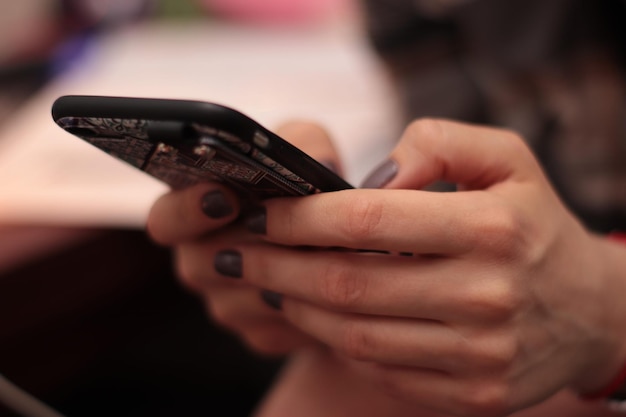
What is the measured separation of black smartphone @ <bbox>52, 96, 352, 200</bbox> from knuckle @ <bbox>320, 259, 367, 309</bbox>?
0.05 m

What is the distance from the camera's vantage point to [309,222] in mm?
322

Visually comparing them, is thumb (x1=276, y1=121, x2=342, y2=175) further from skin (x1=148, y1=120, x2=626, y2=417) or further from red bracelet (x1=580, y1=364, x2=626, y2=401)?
red bracelet (x1=580, y1=364, x2=626, y2=401)

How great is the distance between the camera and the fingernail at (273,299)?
400mm

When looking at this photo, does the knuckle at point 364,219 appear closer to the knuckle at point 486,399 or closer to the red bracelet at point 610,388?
the knuckle at point 486,399

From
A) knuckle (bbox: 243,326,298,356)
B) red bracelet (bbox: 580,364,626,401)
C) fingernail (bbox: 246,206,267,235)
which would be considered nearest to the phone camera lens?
fingernail (bbox: 246,206,267,235)

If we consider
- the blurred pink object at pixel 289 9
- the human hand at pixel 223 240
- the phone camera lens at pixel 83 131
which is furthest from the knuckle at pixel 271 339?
the blurred pink object at pixel 289 9

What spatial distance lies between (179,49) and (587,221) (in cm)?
96

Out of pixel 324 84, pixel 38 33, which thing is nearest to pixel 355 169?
pixel 324 84

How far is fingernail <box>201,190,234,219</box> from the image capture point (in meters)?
0.35

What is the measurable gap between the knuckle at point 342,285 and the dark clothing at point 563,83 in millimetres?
515

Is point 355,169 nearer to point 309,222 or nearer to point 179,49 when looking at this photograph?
point 309,222

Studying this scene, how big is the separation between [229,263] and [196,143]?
0.14 metres

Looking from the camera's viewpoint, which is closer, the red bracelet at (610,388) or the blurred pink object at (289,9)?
the red bracelet at (610,388)

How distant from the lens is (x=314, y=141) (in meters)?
0.40
